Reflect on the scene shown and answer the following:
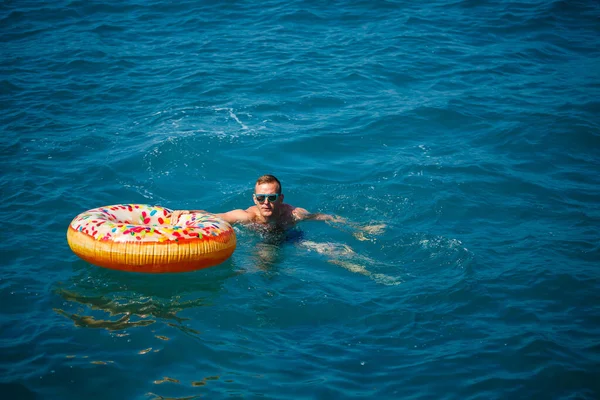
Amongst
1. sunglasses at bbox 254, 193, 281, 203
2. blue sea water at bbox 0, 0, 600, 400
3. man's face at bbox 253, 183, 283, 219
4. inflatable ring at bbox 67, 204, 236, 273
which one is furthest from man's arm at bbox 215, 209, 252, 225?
inflatable ring at bbox 67, 204, 236, 273

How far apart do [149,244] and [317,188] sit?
384 cm

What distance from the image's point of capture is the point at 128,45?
51.0ft

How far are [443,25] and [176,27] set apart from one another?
7.20 meters

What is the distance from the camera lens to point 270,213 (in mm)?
8367

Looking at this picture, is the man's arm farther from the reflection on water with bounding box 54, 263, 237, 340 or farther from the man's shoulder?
the reflection on water with bounding box 54, 263, 237, 340

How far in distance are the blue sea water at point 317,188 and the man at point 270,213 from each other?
0.75 feet

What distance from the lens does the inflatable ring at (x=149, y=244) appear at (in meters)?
7.11

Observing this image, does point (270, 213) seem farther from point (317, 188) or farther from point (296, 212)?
point (317, 188)

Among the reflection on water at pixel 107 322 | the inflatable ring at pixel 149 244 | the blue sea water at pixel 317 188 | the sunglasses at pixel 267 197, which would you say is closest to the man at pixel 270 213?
the sunglasses at pixel 267 197

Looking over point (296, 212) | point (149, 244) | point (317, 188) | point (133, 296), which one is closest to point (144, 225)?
point (149, 244)

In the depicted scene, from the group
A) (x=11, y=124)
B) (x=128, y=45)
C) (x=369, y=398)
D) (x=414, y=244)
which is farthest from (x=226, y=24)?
(x=369, y=398)

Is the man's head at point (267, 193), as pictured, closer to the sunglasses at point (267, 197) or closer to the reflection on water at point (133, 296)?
the sunglasses at point (267, 197)

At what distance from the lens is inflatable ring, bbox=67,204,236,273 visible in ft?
23.3

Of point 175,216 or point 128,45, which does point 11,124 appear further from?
point 175,216
